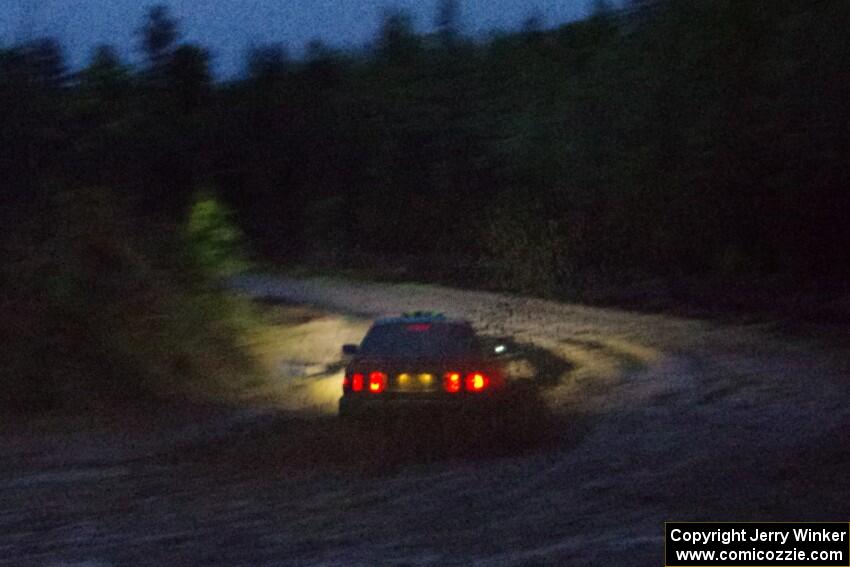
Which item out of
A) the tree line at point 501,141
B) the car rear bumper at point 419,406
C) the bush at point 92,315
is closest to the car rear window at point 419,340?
Answer: the car rear bumper at point 419,406

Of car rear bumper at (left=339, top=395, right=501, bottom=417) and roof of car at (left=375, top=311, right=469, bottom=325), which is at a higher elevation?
roof of car at (left=375, top=311, right=469, bottom=325)

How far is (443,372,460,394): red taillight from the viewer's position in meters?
14.7

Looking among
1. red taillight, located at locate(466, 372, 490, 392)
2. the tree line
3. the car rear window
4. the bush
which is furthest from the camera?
the tree line

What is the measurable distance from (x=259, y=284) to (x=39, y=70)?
773 inches

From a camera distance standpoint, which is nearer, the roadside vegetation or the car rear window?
the car rear window

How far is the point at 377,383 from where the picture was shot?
14859 millimetres

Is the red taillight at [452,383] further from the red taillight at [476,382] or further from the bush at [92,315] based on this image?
the bush at [92,315]

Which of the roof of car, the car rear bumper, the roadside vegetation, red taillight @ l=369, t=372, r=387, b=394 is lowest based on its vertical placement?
the car rear bumper

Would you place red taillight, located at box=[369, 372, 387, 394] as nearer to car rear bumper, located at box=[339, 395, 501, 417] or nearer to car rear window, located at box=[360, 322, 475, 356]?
car rear bumper, located at box=[339, 395, 501, 417]

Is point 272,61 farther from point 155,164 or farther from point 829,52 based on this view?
point 829,52

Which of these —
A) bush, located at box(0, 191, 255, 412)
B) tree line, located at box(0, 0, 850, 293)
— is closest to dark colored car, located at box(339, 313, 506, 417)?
bush, located at box(0, 191, 255, 412)

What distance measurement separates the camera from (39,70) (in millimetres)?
19703

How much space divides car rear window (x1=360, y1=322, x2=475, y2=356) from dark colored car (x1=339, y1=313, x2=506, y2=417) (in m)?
0.01

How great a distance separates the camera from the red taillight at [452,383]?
48.3 feet
